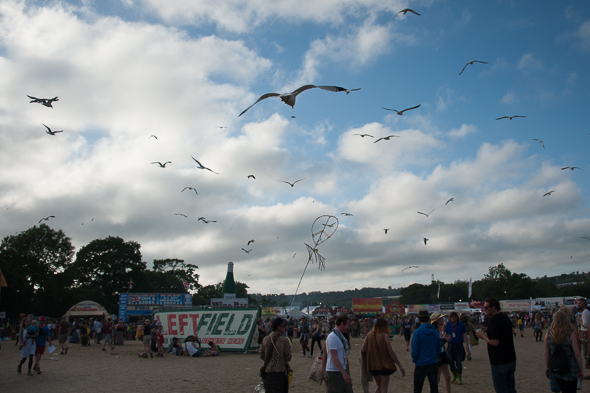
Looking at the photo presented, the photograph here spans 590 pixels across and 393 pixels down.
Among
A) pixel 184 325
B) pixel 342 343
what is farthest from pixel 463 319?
pixel 184 325

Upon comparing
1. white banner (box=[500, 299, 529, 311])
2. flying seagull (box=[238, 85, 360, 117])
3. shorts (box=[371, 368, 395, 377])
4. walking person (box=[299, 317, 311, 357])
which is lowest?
white banner (box=[500, 299, 529, 311])

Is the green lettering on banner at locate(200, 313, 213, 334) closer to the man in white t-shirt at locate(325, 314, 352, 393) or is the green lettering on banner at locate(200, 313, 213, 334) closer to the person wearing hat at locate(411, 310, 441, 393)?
the person wearing hat at locate(411, 310, 441, 393)

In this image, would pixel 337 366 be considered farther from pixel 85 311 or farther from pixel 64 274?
pixel 64 274

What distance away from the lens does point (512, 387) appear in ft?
18.5

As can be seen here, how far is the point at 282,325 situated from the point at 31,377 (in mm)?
Answer: 9988

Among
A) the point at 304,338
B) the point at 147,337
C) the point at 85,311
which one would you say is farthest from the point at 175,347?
the point at 85,311

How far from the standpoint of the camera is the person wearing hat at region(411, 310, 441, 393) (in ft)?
20.1

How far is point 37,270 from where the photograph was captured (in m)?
56.1

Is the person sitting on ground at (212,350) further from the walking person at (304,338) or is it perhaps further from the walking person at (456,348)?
the walking person at (456,348)

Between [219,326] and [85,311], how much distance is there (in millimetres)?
28230

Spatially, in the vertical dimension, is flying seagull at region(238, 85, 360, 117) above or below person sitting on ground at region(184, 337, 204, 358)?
above

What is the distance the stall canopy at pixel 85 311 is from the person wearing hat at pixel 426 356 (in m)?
41.6

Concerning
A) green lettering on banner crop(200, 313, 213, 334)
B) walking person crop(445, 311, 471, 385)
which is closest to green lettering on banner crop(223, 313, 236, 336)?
green lettering on banner crop(200, 313, 213, 334)

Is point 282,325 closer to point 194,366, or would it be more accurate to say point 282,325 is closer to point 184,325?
point 194,366
